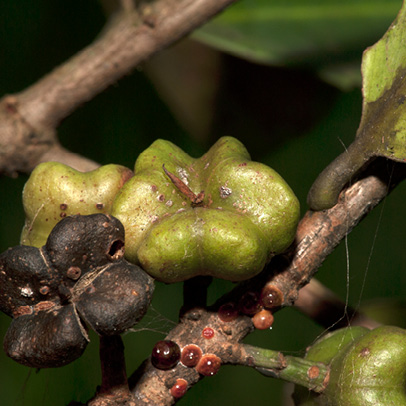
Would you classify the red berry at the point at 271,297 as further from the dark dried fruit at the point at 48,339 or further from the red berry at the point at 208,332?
the dark dried fruit at the point at 48,339

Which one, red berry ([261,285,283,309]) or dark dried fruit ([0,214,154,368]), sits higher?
dark dried fruit ([0,214,154,368])

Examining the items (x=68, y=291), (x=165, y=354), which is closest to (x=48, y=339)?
(x=68, y=291)

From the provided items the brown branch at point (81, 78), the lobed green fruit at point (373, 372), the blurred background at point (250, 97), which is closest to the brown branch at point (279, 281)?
the lobed green fruit at point (373, 372)

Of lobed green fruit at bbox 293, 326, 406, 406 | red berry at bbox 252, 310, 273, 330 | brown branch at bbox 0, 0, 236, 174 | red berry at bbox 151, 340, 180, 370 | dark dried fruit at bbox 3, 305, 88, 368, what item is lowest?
lobed green fruit at bbox 293, 326, 406, 406

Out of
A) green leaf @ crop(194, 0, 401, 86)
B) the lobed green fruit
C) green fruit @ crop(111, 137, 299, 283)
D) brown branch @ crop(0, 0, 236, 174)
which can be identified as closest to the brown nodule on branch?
green fruit @ crop(111, 137, 299, 283)

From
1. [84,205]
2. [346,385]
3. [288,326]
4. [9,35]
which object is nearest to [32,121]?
[9,35]

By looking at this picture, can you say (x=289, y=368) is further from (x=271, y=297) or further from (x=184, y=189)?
(x=184, y=189)

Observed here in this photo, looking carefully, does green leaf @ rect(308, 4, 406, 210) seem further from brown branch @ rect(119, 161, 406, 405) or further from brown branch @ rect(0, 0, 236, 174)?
brown branch @ rect(0, 0, 236, 174)
